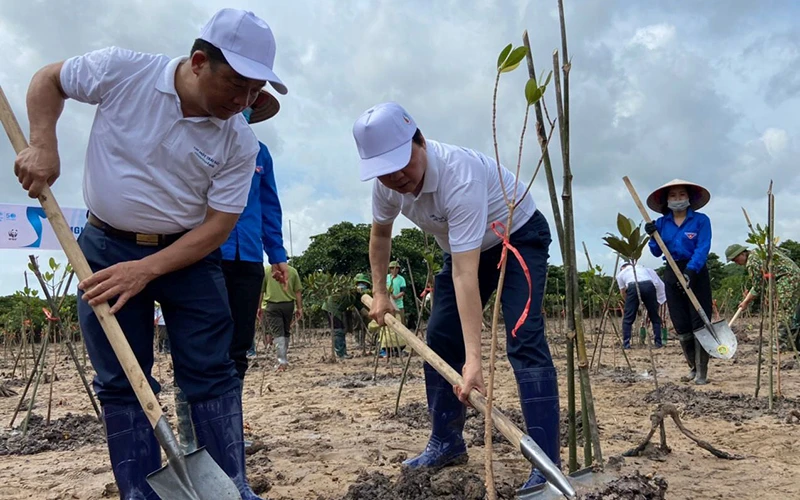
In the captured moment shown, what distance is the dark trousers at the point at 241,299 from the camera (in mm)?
2857

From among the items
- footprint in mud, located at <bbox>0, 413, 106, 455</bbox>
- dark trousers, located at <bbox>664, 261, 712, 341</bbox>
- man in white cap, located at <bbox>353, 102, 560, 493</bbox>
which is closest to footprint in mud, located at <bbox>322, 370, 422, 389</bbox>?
footprint in mud, located at <bbox>0, 413, 106, 455</bbox>

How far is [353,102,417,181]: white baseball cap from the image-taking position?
2094 millimetres

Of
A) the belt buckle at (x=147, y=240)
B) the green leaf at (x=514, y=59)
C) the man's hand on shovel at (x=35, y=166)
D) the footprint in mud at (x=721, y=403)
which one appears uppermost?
the green leaf at (x=514, y=59)

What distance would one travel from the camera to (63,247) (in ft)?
6.26

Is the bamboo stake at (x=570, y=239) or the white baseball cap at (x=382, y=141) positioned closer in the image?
the bamboo stake at (x=570, y=239)

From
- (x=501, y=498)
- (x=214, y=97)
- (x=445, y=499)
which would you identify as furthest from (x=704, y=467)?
(x=214, y=97)

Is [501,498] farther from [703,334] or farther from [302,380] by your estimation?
[302,380]

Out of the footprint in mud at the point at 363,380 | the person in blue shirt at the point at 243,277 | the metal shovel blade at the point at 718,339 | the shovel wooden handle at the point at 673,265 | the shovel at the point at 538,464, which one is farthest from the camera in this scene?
the footprint in mud at the point at 363,380

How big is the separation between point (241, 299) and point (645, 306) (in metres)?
7.76

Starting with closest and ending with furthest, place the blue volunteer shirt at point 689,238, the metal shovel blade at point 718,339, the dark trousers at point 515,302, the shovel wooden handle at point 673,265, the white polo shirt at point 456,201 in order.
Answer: the white polo shirt at point 456,201 → the dark trousers at point 515,302 → the shovel wooden handle at point 673,265 → the metal shovel blade at point 718,339 → the blue volunteer shirt at point 689,238

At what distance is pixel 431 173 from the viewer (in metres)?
2.29

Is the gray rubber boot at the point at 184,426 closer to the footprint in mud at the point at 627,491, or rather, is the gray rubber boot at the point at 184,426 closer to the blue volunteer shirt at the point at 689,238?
the footprint in mud at the point at 627,491

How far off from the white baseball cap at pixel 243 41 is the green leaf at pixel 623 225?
4.63 feet

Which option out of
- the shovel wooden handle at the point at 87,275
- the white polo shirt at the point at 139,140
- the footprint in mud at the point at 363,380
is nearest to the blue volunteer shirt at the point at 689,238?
the footprint in mud at the point at 363,380
